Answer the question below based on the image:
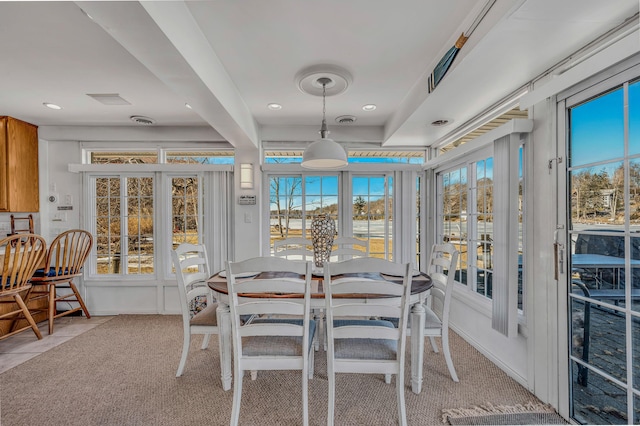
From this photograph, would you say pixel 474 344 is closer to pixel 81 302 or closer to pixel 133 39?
pixel 133 39

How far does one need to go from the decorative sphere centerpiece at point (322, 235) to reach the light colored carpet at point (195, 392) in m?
0.93

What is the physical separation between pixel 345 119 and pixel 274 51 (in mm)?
1628

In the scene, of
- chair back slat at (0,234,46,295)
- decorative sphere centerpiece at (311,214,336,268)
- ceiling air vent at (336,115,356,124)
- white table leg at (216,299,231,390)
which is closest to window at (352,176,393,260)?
ceiling air vent at (336,115,356,124)

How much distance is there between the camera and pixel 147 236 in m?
3.95

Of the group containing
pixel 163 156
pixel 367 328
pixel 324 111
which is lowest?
pixel 367 328

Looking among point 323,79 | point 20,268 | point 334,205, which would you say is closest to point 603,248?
point 323,79

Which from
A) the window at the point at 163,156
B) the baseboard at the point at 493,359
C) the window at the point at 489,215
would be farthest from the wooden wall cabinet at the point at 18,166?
the baseboard at the point at 493,359

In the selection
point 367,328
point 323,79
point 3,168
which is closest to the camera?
point 367,328

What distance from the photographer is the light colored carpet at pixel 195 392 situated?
1852mm

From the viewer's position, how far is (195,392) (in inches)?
82.7

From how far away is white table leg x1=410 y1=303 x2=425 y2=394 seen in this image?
80.4 inches

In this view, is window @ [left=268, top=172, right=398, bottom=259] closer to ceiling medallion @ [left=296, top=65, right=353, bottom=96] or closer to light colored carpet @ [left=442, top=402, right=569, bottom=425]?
ceiling medallion @ [left=296, top=65, right=353, bottom=96]

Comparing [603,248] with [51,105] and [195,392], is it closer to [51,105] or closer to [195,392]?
[195,392]

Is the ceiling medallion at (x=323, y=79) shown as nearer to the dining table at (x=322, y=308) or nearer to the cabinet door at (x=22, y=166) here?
the dining table at (x=322, y=308)
